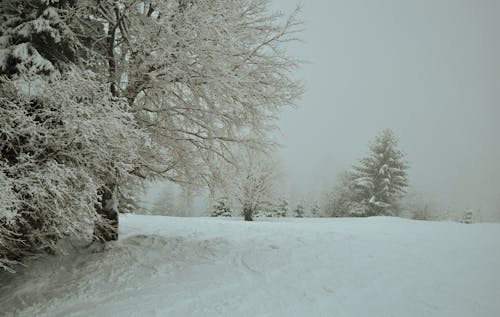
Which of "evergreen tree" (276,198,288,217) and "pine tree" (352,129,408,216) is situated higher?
"pine tree" (352,129,408,216)

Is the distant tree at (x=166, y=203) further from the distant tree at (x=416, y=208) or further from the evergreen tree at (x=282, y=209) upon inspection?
the distant tree at (x=416, y=208)

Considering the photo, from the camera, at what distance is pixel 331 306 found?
14.6ft

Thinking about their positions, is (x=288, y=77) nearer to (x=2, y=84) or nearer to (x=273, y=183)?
(x=2, y=84)

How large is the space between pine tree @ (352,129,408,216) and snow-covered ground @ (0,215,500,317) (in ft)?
69.4

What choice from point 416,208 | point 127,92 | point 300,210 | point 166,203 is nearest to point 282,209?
point 300,210

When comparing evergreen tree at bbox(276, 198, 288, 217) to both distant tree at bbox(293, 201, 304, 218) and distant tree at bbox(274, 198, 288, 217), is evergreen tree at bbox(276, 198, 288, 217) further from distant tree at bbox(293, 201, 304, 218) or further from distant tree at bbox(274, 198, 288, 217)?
distant tree at bbox(293, 201, 304, 218)

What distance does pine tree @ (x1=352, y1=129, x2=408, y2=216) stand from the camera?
94.2ft

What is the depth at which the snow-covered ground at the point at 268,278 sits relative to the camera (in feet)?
14.8

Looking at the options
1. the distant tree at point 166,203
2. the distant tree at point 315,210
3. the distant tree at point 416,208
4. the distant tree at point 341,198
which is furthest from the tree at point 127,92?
the distant tree at point 166,203

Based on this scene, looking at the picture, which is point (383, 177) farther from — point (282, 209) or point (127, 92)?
point (127, 92)

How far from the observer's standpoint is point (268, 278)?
5539mm

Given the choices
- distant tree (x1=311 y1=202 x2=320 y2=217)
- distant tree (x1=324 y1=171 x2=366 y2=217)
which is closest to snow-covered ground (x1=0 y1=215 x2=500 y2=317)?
distant tree (x1=324 y1=171 x2=366 y2=217)

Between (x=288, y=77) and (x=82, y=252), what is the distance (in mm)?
6065

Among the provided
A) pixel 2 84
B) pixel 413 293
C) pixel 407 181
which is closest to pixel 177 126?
pixel 2 84
